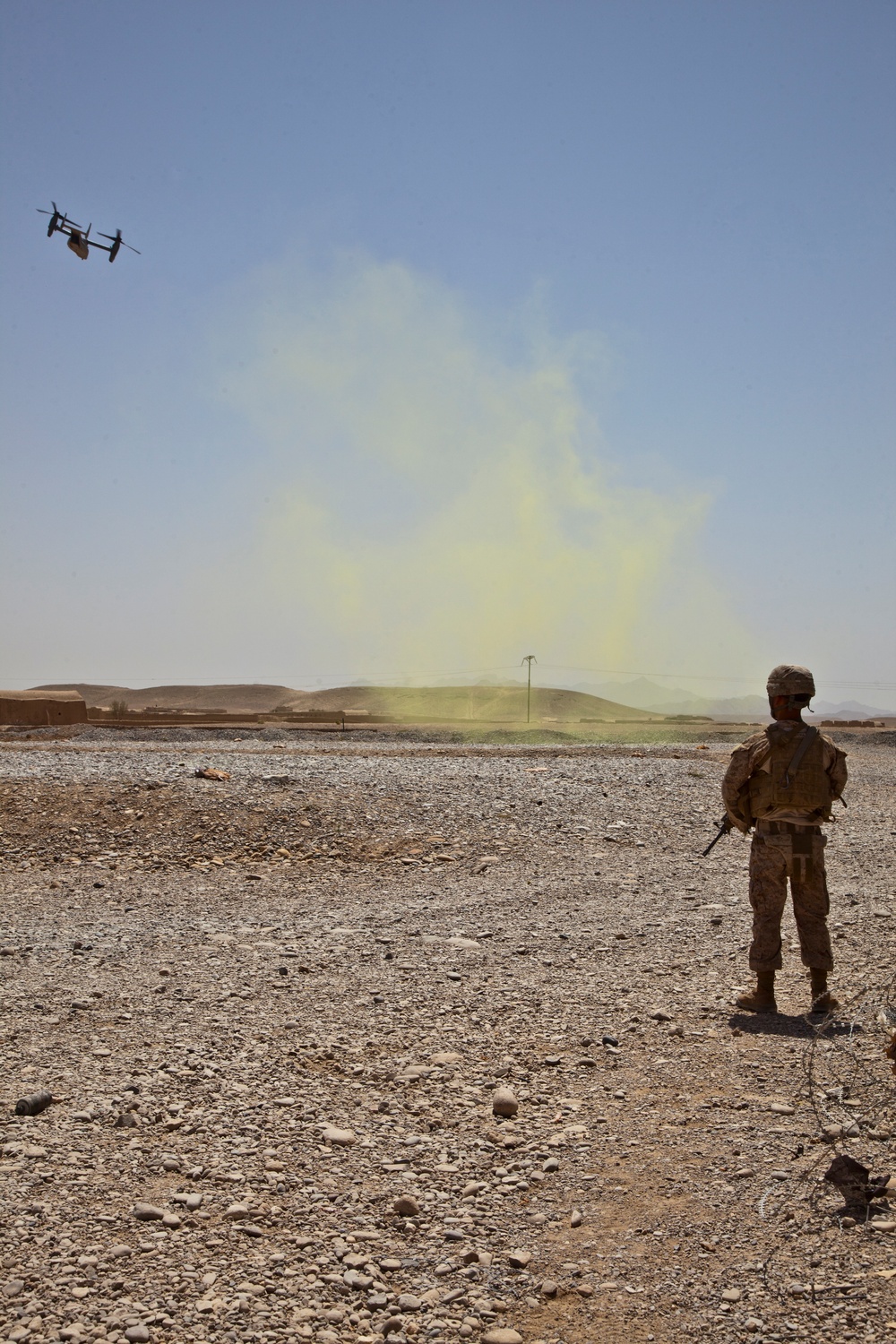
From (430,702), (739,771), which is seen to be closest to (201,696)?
(430,702)

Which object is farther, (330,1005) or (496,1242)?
(330,1005)

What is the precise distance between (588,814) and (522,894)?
4435 millimetres

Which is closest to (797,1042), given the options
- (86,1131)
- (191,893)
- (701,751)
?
(86,1131)

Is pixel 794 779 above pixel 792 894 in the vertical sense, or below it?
above

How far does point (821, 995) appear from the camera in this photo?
226 inches

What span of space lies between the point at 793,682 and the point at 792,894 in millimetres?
1277

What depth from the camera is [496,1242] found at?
10.8ft

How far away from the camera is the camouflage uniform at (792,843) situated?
229 inches

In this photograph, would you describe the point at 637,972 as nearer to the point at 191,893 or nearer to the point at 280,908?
the point at 280,908

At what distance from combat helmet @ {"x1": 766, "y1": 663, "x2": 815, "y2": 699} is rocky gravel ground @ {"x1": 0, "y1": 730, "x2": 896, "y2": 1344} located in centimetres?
183

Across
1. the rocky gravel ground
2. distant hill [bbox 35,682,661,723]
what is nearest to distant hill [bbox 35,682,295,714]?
distant hill [bbox 35,682,661,723]

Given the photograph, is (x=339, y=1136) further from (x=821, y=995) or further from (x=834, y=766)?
(x=834, y=766)

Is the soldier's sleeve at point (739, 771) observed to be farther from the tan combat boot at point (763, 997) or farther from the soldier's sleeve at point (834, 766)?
the tan combat boot at point (763, 997)

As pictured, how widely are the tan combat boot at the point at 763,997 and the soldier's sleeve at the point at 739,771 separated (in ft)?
2.93
